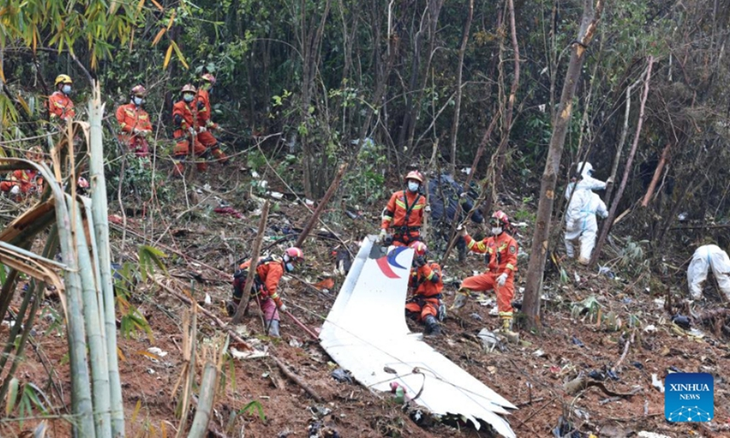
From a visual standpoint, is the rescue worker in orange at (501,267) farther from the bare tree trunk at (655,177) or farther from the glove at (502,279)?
the bare tree trunk at (655,177)

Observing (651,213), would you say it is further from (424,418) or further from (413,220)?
(424,418)

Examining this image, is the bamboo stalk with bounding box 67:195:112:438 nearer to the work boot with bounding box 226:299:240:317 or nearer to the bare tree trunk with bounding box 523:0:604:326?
the work boot with bounding box 226:299:240:317

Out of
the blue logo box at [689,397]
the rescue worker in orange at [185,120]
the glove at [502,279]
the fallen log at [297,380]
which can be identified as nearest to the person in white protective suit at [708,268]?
the glove at [502,279]

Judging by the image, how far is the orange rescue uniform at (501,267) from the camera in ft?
30.4

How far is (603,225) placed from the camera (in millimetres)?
13016

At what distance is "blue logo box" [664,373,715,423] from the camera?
470 cm

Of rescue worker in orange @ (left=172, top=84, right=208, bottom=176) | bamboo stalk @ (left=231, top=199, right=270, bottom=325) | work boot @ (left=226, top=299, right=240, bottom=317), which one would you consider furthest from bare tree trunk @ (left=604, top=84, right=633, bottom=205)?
bamboo stalk @ (left=231, top=199, right=270, bottom=325)

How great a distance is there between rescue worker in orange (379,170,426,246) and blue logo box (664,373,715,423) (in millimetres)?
4732

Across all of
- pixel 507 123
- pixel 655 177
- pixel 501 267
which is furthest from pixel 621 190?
pixel 501 267

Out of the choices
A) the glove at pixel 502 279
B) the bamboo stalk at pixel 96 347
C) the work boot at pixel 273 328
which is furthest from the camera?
the glove at pixel 502 279

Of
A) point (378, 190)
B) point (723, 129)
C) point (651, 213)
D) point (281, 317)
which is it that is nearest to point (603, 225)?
point (651, 213)

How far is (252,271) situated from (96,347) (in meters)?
4.46

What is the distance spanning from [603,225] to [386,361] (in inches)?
260

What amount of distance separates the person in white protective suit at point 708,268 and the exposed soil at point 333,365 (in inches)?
18.5
